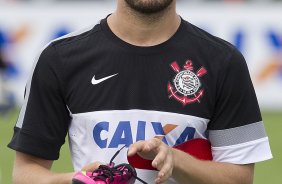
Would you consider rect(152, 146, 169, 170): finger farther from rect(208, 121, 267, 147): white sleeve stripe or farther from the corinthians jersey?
rect(208, 121, 267, 147): white sleeve stripe

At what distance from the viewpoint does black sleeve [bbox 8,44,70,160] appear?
13.4 ft

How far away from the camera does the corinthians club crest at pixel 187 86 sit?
4.07 meters

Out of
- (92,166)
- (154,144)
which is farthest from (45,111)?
(154,144)

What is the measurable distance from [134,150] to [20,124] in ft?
2.72

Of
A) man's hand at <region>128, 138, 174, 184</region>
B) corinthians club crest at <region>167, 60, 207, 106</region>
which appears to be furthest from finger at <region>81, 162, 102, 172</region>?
corinthians club crest at <region>167, 60, 207, 106</region>

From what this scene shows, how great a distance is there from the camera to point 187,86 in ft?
13.4

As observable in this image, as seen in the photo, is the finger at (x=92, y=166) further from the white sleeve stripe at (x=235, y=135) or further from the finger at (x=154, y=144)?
the white sleeve stripe at (x=235, y=135)

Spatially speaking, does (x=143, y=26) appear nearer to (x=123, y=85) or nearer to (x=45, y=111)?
(x=123, y=85)

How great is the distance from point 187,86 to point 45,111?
0.62m

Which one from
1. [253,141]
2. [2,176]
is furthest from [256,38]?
[253,141]

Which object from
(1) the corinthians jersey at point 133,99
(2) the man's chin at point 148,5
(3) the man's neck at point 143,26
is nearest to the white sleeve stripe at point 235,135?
(1) the corinthians jersey at point 133,99

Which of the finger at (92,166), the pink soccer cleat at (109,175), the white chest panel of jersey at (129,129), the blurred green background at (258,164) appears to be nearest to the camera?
the pink soccer cleat at (109,175)

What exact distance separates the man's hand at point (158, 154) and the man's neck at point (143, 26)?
26.7 inches

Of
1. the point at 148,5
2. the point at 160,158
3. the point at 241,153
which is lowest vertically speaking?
the point at 241,153
